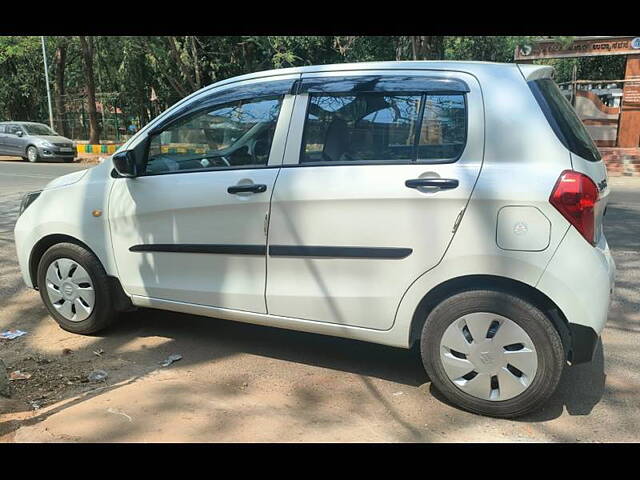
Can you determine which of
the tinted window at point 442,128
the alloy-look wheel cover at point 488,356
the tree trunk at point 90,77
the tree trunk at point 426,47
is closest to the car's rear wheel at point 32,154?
the tree trunk at point 90,77

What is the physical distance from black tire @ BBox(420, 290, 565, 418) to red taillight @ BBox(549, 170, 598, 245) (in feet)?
1.58

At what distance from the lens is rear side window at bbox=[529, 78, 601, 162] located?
2828 mm

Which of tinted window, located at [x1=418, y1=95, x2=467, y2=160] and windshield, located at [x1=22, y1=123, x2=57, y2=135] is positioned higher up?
windshield, located at [x1=22, y1=123, x2=57, y2=135]

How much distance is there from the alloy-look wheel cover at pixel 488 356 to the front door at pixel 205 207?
1.20 meters

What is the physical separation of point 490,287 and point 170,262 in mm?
2068

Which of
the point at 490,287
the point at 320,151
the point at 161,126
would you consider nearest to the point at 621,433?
the point at 490,287

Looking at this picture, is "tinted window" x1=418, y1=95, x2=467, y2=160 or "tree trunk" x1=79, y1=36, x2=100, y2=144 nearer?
"tinted window" x1=418, y1=95, x2=467, y2=160

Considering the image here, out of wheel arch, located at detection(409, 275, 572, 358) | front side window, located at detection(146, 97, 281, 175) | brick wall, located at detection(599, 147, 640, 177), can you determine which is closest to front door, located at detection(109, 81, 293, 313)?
front side window, located at detection(146, 97, 281, 175)

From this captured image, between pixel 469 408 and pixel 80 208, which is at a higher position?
pixel 80 208

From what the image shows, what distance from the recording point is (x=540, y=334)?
277 cm

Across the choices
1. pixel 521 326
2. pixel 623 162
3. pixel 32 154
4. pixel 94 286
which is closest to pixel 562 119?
pixel 521 326

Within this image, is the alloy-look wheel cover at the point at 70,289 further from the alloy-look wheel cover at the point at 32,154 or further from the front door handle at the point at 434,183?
the alloy-look wheel cover at the point at 32,154

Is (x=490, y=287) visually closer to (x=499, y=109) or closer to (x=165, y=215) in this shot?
(x=499, y=109)

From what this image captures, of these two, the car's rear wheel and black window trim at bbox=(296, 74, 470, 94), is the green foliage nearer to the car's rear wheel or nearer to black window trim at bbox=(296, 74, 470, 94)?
the car's rear wheel
